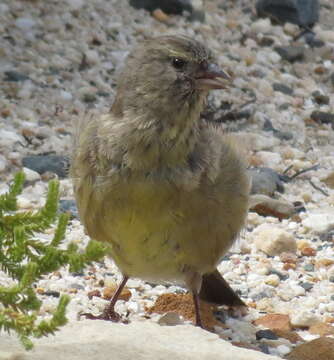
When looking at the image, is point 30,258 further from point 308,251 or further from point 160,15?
point 160,15

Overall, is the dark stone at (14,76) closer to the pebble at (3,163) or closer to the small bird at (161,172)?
the pebble at (3,163)

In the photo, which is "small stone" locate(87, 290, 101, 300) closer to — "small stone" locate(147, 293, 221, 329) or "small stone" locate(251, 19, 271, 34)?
"small stone" locate(147, 293, 221, 329)

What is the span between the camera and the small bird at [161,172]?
4188 mm

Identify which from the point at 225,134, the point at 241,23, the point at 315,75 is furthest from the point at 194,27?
the point at 225,134

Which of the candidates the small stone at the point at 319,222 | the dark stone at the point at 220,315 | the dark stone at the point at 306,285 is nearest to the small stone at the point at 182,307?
the dark stone at the point at 220,315

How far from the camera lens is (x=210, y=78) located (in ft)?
14.3

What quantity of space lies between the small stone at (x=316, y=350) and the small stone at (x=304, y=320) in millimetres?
403

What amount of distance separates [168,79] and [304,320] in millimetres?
1333

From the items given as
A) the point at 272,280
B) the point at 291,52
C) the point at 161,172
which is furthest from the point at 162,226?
the point at 291,52

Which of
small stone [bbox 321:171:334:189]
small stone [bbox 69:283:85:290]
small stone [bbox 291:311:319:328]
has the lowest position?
small stone [bbox 69:283:85:290]

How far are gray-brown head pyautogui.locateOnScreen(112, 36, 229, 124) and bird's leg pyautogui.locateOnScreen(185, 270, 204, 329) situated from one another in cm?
79

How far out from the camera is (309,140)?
6.96 metres

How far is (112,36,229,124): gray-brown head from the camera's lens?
169 inches

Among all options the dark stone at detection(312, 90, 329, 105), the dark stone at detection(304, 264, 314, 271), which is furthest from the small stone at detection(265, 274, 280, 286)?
the dark stone at detection(312, 90, 329, 105)
